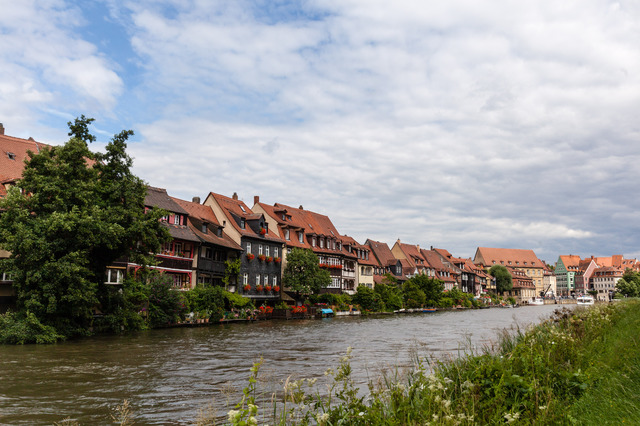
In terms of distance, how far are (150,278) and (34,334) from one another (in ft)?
42.4

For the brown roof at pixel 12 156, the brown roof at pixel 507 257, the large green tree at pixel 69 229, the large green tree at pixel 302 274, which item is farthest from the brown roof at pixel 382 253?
the brown roof at pixel 507 257

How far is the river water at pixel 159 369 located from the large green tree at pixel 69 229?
2.48 metres

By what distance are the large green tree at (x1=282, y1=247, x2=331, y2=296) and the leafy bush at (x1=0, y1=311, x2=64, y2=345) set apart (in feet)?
111

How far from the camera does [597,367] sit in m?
9.66

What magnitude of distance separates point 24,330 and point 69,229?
5.76 metres

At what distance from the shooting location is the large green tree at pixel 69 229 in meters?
27.7

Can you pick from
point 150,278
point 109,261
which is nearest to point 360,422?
point 109,261

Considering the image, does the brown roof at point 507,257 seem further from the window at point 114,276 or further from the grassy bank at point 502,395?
the grassy bank at point 502,395

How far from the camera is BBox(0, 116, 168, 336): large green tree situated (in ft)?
90.7

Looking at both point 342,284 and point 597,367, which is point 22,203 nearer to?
point 597,367

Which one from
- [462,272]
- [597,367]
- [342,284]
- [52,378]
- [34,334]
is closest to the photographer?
[597,367]

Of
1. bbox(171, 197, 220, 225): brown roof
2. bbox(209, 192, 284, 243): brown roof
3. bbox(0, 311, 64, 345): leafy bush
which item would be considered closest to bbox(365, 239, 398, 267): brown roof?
Answer: bbox(209, 192, 284, 243): brown roof

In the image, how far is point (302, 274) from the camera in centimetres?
→ 6128

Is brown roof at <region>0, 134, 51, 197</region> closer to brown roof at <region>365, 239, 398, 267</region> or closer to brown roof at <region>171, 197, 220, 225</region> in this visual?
brown roof at <region>171, 197, 220, 225</region>
